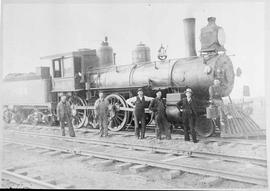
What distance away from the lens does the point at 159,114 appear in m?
5.86

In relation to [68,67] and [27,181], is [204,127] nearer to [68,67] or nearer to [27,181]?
[27,181]

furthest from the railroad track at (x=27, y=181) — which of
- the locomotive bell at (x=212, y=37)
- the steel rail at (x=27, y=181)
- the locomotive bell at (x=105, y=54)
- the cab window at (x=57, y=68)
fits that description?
the locomotive bell at (x=212, y=37)

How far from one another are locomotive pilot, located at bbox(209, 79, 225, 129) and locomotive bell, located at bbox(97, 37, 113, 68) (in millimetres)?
2039

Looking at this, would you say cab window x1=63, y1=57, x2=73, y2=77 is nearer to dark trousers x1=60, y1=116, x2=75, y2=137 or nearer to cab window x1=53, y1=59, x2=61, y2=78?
cab window x1=53, y1=59, x2=61, y2=78

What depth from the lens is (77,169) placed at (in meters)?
4.79

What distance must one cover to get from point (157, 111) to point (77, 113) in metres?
2.28

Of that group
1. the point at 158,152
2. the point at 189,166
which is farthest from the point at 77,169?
the point at 189,166

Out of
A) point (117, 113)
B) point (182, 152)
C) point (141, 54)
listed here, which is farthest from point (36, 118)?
point (182, 152)

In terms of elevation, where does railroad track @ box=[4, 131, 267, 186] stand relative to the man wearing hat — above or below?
below

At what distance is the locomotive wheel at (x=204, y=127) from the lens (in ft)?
18.5

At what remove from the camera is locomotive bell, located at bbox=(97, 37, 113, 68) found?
20.1 ft

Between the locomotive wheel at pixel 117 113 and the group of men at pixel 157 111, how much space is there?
0.14m

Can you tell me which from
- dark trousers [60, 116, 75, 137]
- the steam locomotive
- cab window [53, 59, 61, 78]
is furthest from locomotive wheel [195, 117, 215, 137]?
cab window [53, 59, 61, 78]

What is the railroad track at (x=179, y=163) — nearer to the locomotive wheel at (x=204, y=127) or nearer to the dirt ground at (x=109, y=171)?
the dirt ground at (x=109, y=171)
